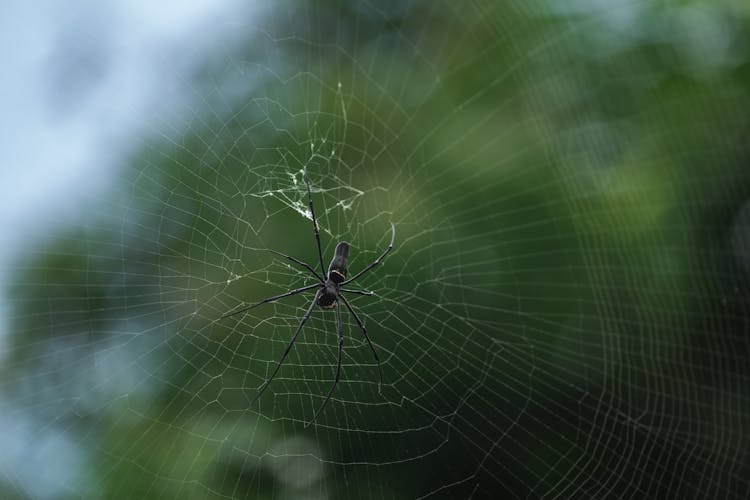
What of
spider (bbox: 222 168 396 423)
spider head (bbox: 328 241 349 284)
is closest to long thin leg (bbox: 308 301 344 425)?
spider (bbox: 222 168 396 423)

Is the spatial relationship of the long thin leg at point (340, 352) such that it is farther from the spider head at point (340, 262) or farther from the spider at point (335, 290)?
the spider head at point (340, 262)

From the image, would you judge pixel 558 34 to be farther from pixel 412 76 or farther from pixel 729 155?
pixel 729 155

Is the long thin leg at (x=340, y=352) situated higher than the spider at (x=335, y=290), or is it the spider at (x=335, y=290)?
the spider at (x=335, y=290)

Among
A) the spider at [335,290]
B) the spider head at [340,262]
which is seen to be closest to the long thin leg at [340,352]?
the spider at [335,290]

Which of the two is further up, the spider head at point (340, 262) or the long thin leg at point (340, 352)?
the spider head at point (340, 262)

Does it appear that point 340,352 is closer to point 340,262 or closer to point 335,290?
point 335,290

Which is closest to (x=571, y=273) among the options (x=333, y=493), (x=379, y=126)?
(x=379, y=126)

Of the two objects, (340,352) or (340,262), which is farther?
(340,352)

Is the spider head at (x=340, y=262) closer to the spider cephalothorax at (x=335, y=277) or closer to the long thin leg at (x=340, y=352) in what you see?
the spider cephalothorax at (x=335, y=277)

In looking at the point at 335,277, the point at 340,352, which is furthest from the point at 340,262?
the point at 340,352
